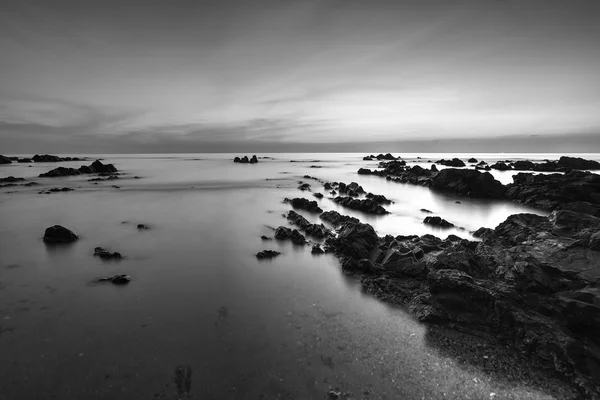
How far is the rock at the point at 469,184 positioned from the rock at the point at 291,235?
32.2 m

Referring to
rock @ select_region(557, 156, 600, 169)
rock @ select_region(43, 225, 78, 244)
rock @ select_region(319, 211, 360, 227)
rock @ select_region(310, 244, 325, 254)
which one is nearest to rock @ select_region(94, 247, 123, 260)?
rock @ select_region(43, 225, 78, 244)

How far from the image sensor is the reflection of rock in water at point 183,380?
6.15m

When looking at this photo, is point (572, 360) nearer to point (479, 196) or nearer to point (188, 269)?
point (188, 269)

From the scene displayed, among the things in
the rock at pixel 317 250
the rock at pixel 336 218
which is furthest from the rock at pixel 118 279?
the rock at pixel 336 218

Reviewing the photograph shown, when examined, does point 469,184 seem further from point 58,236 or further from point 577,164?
point 577,164

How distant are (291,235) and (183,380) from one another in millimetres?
11240

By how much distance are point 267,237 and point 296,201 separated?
399 inches

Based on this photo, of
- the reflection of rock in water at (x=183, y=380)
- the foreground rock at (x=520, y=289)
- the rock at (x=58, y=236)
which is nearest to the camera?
the reflection of rock in water at (x=183, y=380)

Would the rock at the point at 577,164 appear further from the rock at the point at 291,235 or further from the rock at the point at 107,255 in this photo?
the rock at the point at 107,255

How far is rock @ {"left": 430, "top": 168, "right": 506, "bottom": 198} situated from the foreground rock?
2629cm

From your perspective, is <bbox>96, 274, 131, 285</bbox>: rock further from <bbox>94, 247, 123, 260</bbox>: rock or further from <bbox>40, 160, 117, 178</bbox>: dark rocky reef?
<bbox>40, 160, 117, 178</bbox>: dark rocky reef

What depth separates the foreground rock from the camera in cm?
704

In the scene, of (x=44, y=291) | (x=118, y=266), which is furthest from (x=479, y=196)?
(x=44, y=291)

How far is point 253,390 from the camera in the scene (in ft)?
20.6
